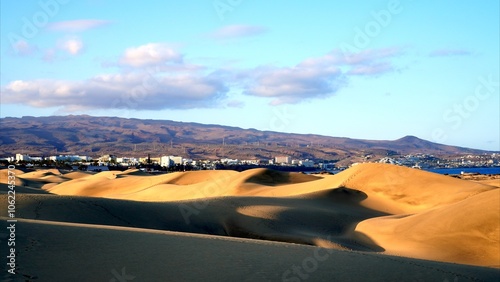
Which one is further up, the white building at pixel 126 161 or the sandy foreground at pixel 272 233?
the sandy foreground at pixel 272 233

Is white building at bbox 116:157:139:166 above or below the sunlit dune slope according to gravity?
below

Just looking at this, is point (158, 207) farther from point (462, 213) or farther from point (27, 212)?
point (462, 213)

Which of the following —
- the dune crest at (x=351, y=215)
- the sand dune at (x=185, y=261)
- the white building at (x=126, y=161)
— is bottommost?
the white building at (x=126, y=161)

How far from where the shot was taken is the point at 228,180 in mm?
43969

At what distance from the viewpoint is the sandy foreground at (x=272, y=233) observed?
824cm

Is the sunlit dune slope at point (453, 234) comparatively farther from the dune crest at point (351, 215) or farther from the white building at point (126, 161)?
the white building at point (126, 161)

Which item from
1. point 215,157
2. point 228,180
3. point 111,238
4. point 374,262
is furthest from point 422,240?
point 215,157

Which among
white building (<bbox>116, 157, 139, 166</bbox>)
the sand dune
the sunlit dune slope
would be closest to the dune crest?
the sunlit dune slope

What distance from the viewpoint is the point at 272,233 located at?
63.9ft

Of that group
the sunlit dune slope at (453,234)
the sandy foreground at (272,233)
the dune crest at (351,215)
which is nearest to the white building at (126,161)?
the sandy foreground at (272,233)

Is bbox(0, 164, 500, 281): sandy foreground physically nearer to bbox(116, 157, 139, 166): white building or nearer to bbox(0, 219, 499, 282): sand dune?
bbox(0, 219, 499, 282): sand dune

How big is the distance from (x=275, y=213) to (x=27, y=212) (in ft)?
33.2

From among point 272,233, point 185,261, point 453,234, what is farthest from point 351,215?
point 185,261

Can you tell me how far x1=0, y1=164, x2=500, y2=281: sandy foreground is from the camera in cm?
824
